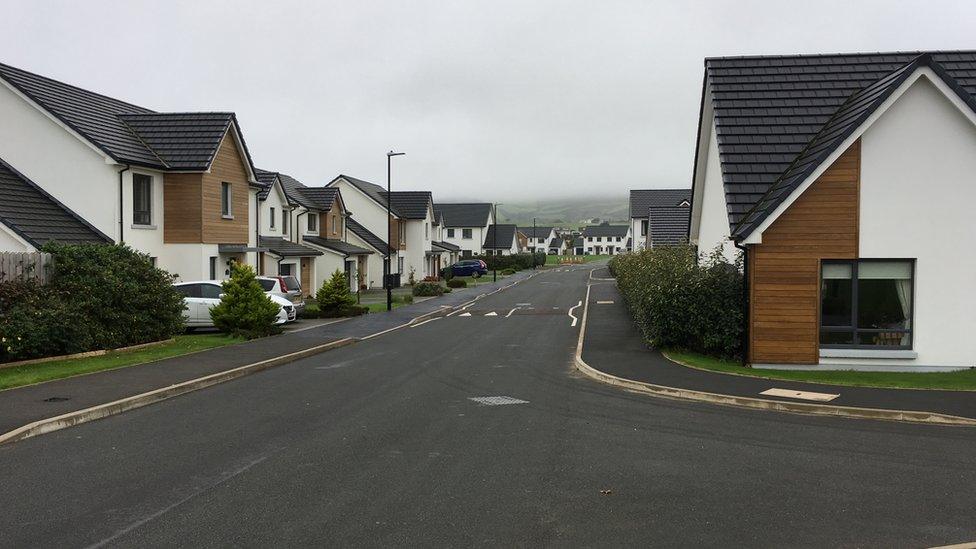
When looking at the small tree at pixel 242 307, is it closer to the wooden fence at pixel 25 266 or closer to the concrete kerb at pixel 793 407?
the wooden fence at pixel 25 266

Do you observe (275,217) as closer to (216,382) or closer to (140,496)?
(216,382)

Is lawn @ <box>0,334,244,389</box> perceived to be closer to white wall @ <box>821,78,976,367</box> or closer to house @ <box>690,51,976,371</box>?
house @ <box>690,51,976,371</box>

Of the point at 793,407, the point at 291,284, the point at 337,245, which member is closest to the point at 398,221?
the point at 337,245

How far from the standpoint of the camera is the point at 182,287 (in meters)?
24.6

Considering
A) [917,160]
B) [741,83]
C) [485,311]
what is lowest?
[485,311]

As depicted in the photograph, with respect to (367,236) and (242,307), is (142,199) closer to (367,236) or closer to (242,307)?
(242,307)

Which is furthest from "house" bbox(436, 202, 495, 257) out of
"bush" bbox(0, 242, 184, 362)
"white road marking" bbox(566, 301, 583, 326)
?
"bush" bbox(0, 242, 184, 362)

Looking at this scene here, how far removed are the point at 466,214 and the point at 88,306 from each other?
89456 millimetres

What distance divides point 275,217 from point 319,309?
10.8 meters

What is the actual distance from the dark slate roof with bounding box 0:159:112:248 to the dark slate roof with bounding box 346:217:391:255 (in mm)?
29893

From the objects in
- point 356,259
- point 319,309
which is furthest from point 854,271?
point 356,259

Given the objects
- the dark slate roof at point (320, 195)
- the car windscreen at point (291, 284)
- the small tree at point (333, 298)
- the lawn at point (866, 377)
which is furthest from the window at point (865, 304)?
the dark slate roof at point (320, 195)

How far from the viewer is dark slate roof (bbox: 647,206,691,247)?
49125 millimetres

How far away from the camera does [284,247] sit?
3916 centimetres
